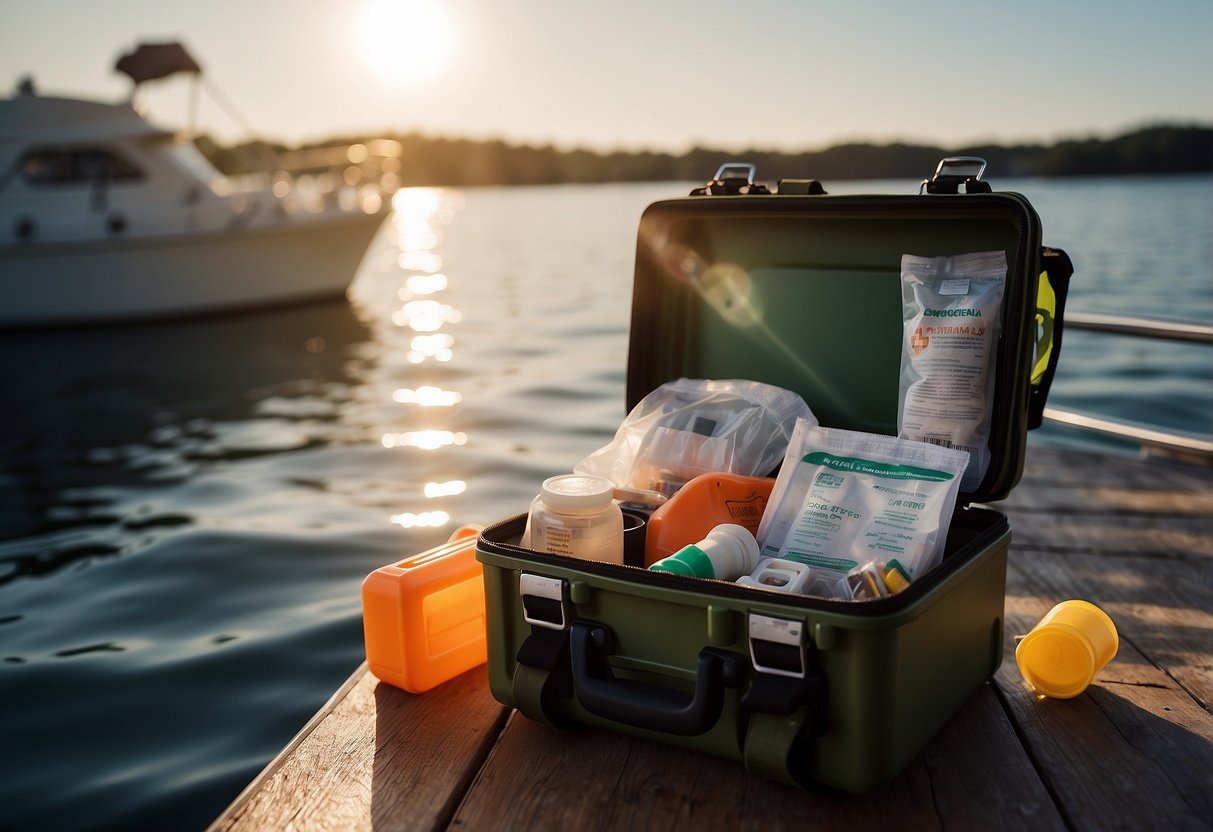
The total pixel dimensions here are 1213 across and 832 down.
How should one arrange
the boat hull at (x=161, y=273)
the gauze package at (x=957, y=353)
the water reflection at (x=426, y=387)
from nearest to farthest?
the gauze package at (x=957, y=353) < the water reflection at (x=426, y=387) < the boat hull at (x=161, y=273)

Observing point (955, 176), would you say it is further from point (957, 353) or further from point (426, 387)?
point (426, 387)

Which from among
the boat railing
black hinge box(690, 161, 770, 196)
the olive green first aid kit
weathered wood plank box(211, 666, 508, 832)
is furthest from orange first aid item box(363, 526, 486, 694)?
the boat railing

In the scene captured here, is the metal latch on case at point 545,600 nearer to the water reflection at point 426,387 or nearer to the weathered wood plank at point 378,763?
the weathered wood plank at point 378,763

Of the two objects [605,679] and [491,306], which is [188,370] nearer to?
[491,306]

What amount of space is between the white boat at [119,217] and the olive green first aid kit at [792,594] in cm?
1071

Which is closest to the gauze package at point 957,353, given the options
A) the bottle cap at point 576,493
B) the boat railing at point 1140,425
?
the bottle cap at point 576,493

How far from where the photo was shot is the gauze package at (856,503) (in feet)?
5.44

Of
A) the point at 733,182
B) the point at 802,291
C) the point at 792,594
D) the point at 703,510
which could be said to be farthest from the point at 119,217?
the point at 792,594

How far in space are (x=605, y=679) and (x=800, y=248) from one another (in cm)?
109

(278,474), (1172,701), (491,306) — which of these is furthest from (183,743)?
(491,306)

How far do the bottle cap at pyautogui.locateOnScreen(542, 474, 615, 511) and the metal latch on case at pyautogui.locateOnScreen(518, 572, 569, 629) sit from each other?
0.42 ft

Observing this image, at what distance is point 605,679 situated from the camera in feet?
5.07

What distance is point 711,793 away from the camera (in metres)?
1.48

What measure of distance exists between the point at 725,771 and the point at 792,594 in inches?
14.1
